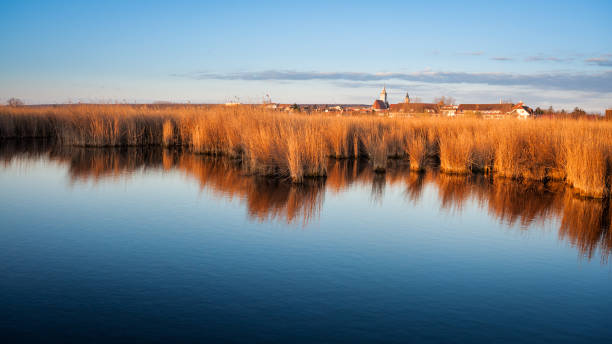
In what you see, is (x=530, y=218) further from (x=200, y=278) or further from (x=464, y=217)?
(x=200, y=278)

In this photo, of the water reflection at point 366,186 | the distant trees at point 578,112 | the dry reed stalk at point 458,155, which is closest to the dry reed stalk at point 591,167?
the water reflection at point 366,186

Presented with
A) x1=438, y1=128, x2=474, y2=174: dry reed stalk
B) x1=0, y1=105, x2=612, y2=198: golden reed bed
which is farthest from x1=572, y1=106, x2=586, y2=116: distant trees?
x1=438, y1=128, x2=474, y2=174: dry reed stalk

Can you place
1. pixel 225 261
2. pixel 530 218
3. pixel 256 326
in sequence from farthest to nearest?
pixel 530 218 → pixel 225 261 → pixel 256 326

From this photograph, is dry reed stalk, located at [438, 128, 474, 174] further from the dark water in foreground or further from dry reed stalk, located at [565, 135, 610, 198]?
dry reed stalk, located at [565, 135, 610, 198]

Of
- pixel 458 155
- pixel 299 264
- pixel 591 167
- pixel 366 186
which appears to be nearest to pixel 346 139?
pixel 458 155

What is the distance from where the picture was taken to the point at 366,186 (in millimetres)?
10547

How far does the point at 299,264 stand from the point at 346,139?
1078 cm

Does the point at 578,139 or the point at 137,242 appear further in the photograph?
the point at 578,139

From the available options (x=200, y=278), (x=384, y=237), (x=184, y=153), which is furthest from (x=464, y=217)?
(x=184, y=153)

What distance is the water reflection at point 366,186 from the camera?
293 inches

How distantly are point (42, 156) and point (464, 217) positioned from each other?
525 inches

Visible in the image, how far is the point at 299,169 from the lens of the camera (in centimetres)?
1040

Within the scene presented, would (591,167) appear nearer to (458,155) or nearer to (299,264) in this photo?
(458,155)

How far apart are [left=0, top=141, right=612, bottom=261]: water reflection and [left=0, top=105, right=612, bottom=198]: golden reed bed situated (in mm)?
534
